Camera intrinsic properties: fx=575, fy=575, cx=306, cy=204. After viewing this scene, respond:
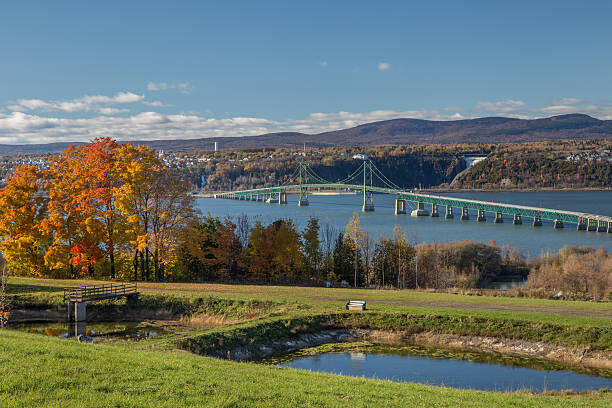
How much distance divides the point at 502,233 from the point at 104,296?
280 ft

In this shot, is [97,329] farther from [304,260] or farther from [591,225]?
[591,225]

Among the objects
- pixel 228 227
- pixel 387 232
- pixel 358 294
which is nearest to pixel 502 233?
pixel 387 232

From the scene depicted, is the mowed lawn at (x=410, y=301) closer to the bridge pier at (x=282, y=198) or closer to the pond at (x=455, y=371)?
the pond at (x=455, y=371)

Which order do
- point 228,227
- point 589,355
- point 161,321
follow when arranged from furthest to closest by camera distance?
1. point 228,227
2. point 161,321
3. point 589,355

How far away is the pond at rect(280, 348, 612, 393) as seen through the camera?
18.5 meters

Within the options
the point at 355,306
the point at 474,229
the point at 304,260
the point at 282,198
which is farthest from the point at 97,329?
the point at 282,198

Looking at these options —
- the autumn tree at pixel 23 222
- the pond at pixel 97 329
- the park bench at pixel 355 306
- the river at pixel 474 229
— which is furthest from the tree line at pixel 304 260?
the river at pixel 474 229

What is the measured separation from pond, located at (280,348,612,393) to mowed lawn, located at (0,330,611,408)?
509 cm

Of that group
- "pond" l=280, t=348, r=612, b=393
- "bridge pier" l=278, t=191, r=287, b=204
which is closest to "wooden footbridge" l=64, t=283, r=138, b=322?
"pond" l=280, t=348, r=612, b=393

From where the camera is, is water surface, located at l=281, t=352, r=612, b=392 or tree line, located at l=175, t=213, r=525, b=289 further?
tree line, located at l=175, t=213, r=525, b=289

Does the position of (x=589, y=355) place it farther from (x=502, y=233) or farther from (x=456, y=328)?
(x=502, y=233)

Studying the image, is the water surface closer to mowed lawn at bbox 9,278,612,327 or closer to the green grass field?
the green grass field

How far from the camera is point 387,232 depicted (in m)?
92.8

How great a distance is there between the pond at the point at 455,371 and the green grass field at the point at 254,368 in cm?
223
